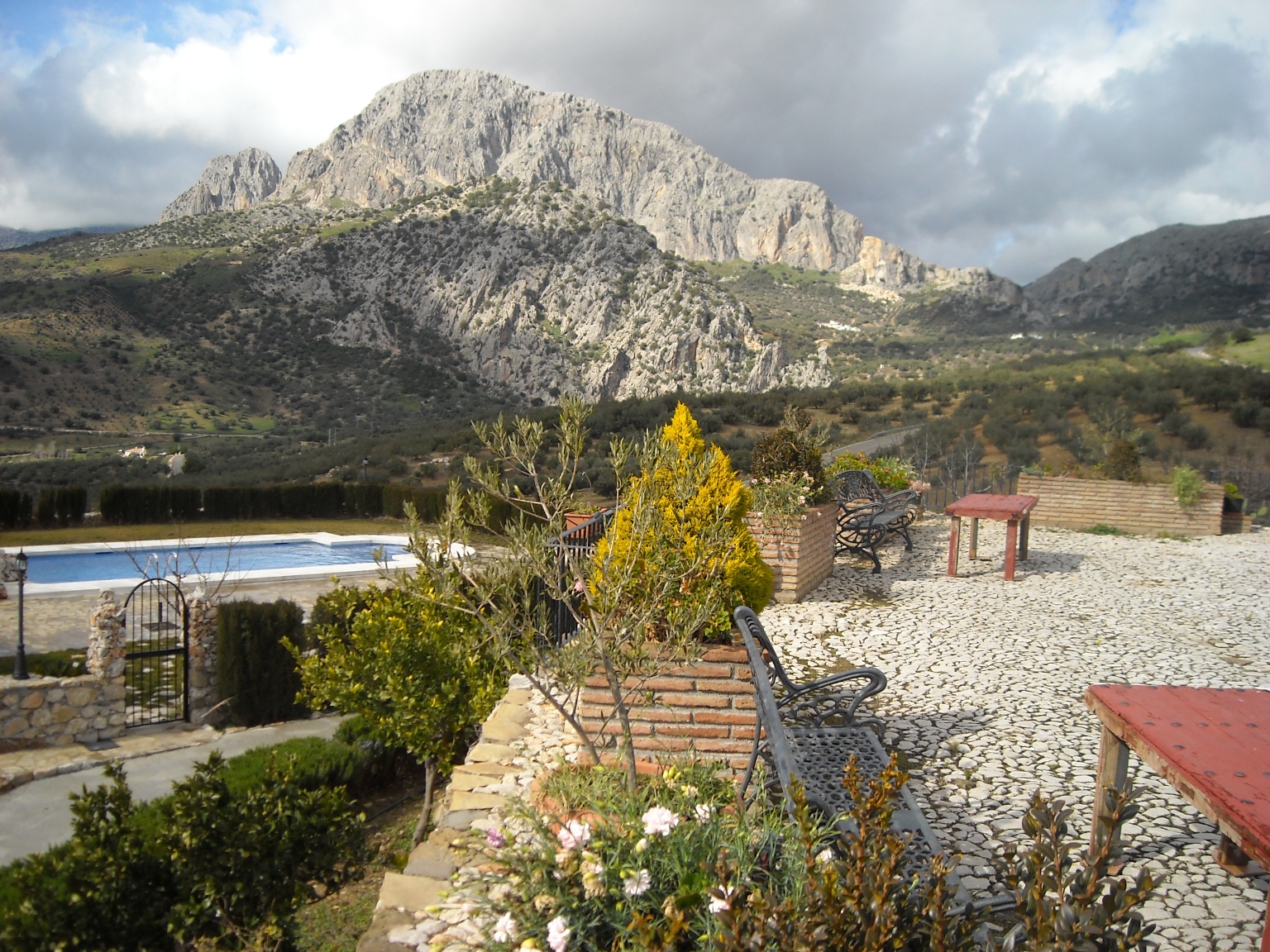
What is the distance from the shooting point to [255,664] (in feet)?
24.9

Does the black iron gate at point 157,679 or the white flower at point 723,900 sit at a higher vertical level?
the white flower at point 723,900

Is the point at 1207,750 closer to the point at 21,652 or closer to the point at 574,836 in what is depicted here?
the point at 574,836

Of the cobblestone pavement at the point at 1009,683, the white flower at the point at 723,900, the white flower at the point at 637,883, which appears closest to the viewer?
the white flower at the point at 723,900

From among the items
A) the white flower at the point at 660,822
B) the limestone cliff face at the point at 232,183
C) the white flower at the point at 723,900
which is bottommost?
the white flower at the point at 660,822

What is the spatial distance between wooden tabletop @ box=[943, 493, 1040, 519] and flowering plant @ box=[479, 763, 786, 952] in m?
6.29

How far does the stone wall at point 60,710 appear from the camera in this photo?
21.7ft

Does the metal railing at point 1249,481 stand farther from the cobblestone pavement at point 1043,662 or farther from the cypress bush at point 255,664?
the cypress bush at point 255,664

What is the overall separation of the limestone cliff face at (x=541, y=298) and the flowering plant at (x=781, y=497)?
1639 inches

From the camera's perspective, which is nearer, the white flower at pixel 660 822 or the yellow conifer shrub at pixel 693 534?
the white flower at pixel 660 822

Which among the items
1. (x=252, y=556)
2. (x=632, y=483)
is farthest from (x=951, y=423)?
(x=632, y=483)

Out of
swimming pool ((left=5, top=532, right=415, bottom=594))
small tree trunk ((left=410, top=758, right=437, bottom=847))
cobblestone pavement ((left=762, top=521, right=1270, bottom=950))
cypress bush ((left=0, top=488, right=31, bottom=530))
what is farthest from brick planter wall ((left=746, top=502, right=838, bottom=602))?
cypress bush ((left=0, top=488, right=31, bottom=530))

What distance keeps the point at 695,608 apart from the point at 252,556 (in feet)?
49.0

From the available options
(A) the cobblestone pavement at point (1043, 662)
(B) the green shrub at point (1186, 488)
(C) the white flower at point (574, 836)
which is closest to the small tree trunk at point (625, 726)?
(C) the white flower at point (574, 836)

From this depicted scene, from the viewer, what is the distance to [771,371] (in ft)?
167
